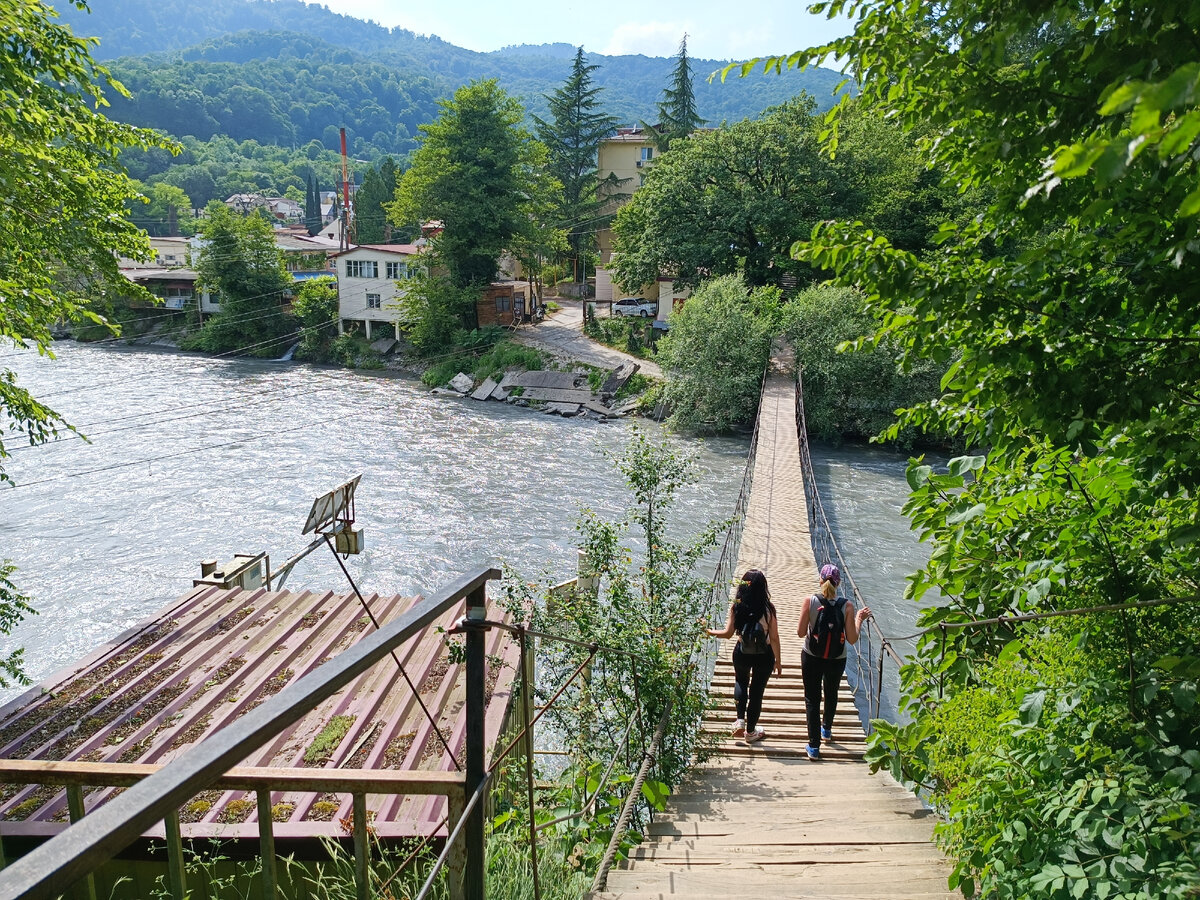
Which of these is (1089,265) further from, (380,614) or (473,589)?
(380,614)

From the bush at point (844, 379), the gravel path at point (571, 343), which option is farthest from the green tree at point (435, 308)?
the bush at point (844, 379)

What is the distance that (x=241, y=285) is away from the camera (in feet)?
128

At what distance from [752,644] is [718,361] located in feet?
62.3

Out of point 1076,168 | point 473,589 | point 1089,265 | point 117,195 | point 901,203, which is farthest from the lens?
point 901,203

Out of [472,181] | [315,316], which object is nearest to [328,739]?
[472,181]

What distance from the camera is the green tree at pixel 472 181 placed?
112 feet

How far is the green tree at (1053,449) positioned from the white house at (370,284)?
3526 centimetres

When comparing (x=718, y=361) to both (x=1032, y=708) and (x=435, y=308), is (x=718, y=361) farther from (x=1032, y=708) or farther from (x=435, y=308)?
(x=1032, y=708)

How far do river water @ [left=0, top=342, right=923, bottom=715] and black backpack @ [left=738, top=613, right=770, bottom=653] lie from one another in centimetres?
403

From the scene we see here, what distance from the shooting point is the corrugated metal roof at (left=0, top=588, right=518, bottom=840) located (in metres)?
5.20

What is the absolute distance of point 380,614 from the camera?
875 cm

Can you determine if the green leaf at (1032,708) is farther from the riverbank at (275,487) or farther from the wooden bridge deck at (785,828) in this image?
the riverbank at (275,487)

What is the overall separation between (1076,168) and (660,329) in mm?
32882

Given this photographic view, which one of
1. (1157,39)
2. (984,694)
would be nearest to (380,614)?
(984,694)
